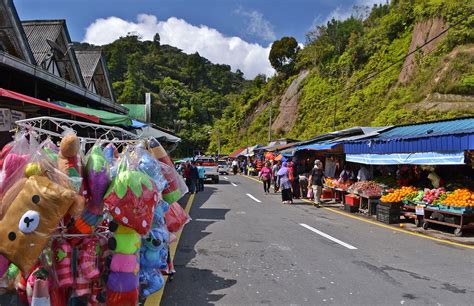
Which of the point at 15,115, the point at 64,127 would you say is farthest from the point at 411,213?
the point at 15,115

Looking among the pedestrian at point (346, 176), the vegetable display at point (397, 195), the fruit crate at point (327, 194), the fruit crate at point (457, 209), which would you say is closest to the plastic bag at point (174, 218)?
the fruit crate at point (457, 209)

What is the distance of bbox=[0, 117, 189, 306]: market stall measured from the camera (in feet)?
10.9

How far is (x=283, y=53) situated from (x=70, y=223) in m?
73.4

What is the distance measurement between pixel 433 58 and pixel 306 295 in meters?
32.2

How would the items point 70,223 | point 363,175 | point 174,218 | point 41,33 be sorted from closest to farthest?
point 70,223 → point 174,218 → point 363,175 → point 41,33

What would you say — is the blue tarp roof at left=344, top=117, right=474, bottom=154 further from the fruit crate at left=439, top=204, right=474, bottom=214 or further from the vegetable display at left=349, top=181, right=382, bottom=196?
the fruit crate at left=439, top=204, right=474, bottom=214

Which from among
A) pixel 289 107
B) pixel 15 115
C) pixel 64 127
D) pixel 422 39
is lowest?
pixel 64 127

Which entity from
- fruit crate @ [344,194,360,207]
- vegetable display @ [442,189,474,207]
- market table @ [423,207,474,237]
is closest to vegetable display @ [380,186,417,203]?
vegetable display @ [442,189,474,207]

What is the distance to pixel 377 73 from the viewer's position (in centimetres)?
3550

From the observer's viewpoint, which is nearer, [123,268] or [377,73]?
[123,268]

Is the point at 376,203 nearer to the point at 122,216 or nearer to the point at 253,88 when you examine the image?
the point at 122,216

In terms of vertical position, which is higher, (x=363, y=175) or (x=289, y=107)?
(x=289, y=107)

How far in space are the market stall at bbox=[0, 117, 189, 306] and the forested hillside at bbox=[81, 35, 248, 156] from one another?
68.9m

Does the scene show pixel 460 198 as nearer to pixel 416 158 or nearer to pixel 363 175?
pixel 416 158
